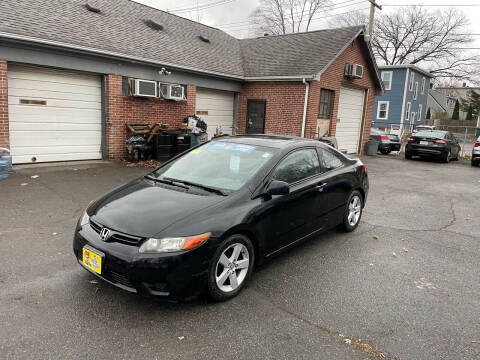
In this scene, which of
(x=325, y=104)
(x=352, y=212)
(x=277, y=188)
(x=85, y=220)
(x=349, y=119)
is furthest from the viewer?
(x=349, y=119)

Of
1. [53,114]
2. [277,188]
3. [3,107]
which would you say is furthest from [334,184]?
[53,114]

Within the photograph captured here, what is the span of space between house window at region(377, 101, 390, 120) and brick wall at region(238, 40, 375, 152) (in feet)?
67.9

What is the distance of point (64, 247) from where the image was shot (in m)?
4.34

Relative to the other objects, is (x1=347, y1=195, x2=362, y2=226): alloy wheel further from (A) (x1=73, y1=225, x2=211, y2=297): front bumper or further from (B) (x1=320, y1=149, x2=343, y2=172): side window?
(A) (x1=73, y1=225, x2=211, y2=297): front bumper

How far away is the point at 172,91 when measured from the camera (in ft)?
38.0

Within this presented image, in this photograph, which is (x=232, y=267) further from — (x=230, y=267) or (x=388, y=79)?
(x=388, y=79)

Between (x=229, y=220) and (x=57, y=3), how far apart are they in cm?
1047

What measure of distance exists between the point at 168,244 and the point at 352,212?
3354mm

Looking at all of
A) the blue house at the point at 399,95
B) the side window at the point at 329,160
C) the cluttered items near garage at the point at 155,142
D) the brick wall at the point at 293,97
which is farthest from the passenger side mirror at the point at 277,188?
the blue house at the point at 399,95

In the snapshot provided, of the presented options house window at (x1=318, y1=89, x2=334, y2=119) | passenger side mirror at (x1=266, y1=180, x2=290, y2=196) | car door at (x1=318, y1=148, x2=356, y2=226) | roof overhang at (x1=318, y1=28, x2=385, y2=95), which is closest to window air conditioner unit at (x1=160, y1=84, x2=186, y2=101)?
roof overhang at (x1=318, y1=28, x2=385, y2=95)

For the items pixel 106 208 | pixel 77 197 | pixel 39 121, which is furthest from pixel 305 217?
pixel 39 121

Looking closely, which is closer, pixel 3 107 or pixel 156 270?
pixel 156 270

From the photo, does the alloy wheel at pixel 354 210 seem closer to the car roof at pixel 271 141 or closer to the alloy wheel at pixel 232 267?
the car roof at pixel 271 141

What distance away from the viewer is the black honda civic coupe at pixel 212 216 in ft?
9.39
